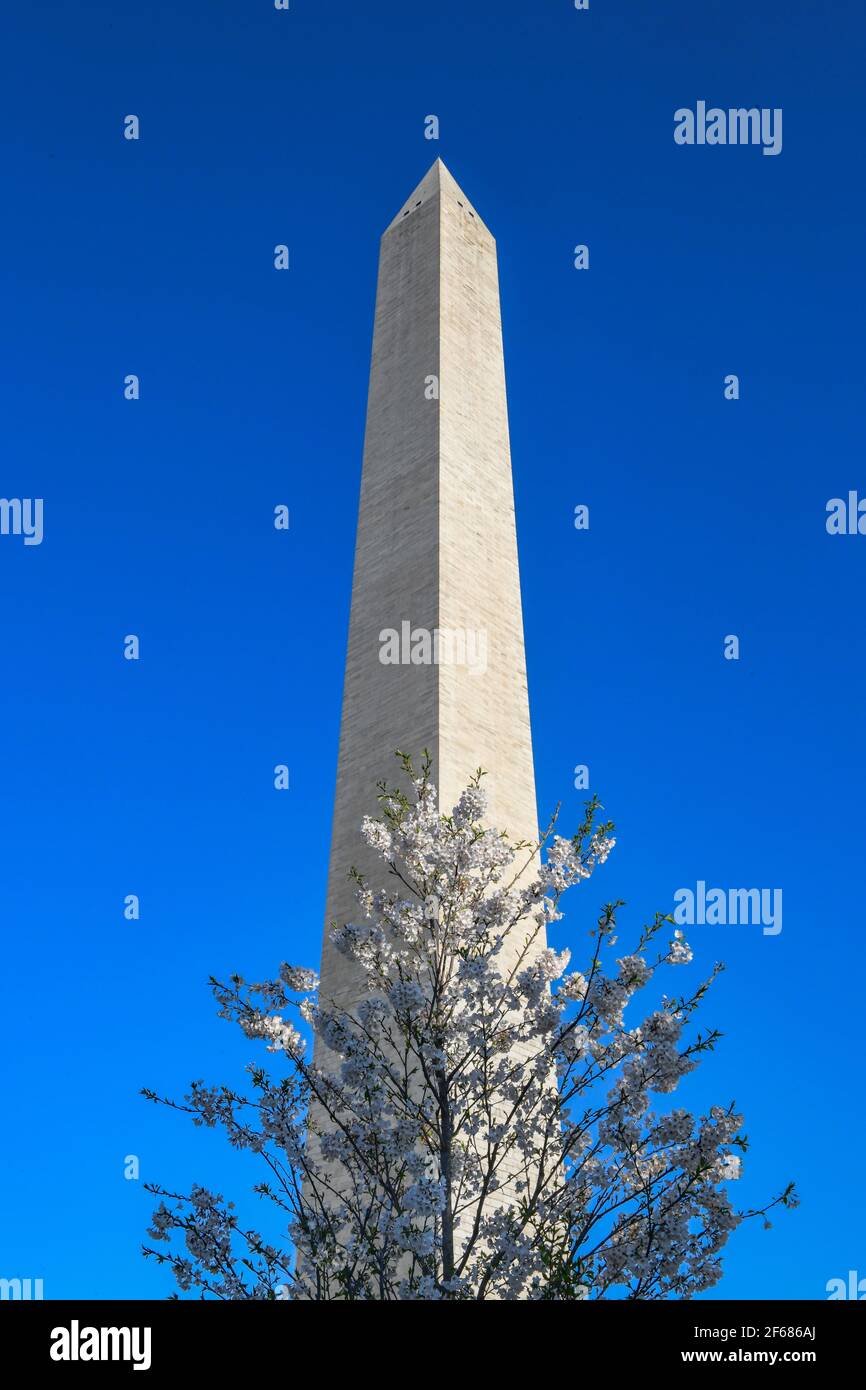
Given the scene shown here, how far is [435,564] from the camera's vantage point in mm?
20281

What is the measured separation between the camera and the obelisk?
19.2 m

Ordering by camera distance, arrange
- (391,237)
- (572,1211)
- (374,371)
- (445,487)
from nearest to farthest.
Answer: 1. (572,1211)
2. (445,487)
3. (374,371)
4. (391,237)

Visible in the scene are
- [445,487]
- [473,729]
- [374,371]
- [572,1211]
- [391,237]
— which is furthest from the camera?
[391,237]

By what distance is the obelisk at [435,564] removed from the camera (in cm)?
1922

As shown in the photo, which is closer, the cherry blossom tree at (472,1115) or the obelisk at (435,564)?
the cherry blossom tree at (472,1115)

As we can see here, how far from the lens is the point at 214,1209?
1163 cm

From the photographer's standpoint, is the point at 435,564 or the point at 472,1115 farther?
the point at 435,564

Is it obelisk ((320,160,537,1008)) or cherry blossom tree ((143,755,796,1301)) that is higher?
obelisk ((320,160,537,1008))

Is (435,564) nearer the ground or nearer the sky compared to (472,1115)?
nearer the sky

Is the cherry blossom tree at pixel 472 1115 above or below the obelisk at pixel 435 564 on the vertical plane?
below

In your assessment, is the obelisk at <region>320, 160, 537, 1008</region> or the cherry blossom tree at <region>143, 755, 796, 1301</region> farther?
the obelisk at <region>320, 160, 537, 1008</region>
